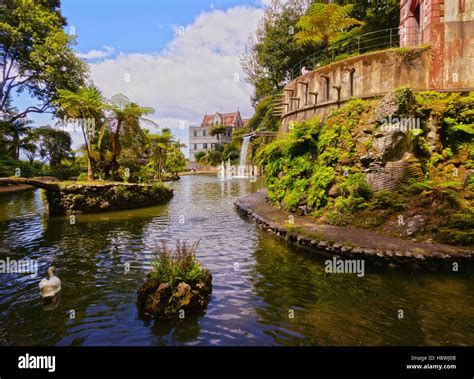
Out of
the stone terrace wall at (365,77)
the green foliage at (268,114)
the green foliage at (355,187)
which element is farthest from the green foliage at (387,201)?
the green foliage at (268,114)

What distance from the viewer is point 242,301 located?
6520mm

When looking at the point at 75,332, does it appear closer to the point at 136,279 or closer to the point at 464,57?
the point at 136,279

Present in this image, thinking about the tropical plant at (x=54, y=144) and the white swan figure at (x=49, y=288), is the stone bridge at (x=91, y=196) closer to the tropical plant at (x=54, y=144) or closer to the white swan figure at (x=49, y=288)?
the white swan figure at (x=49, y=288)

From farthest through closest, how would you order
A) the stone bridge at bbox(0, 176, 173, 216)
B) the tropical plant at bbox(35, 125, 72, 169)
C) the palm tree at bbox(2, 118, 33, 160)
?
the tropical plant at bbox(35, 125, 72, 169) → the palm tree at bbox(2, 118, 33, 160) → the stone bridge at bbox(0, 176, 173, 216)

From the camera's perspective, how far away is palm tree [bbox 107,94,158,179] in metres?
19.3

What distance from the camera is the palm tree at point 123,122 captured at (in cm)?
1934

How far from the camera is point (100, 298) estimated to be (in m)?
6.64

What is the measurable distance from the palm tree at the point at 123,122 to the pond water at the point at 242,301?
10051 mm

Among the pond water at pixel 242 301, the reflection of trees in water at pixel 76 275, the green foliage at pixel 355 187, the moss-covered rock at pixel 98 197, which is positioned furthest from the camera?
the moss-covered rock at pixel 98 197

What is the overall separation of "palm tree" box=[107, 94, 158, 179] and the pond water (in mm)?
10051

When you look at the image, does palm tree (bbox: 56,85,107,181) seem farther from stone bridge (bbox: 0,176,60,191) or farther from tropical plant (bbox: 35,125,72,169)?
tropical plant (bbox: 35,125,72,169)

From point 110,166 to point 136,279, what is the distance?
15.4 meters

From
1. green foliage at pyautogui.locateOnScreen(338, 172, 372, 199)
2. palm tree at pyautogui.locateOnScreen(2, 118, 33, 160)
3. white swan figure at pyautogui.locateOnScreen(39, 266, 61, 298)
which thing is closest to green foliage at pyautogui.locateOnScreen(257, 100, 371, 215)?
green foliage at pyautogui.locateOnScreen(338, 172, 372, 199)
